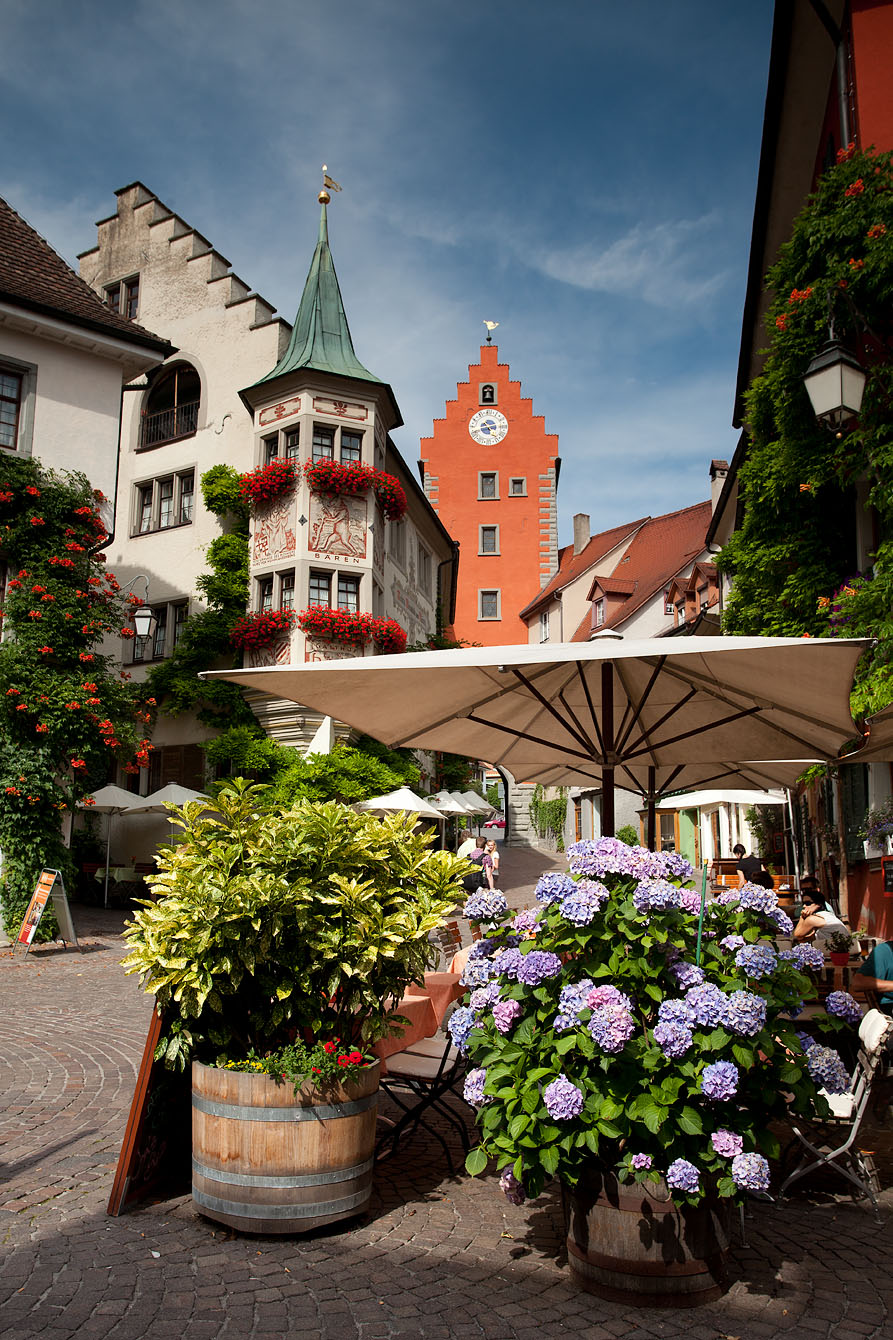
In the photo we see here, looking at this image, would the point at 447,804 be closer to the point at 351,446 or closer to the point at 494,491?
the point at 351,446

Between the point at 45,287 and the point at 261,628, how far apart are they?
743cm

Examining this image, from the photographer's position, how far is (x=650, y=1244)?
11.7 ft

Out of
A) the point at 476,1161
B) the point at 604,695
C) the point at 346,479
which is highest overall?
the point at 346,479

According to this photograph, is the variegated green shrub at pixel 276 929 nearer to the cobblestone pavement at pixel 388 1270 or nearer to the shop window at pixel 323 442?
the cobblestone pavement at pixel 388 1270

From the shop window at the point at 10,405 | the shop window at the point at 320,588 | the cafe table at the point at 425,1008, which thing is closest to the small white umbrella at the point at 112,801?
the shop window at the point at 320,588

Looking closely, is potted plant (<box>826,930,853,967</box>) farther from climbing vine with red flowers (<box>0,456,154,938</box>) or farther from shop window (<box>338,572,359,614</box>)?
shop window (<box>338,572,359,614</box>)

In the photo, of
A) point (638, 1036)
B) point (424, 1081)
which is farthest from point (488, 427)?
point (638, 1036)

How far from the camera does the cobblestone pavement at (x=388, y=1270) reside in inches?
137

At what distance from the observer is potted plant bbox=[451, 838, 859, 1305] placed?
135 inches

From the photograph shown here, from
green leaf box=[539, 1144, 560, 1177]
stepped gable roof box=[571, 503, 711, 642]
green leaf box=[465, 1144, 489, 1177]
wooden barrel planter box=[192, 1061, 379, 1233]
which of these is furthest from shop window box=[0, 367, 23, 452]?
stepped gable roof box=[571, 503, 711, 642]

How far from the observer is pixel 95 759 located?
52.2 feet

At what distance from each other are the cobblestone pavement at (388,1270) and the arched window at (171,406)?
21.6 meters

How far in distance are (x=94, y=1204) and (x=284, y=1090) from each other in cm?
126

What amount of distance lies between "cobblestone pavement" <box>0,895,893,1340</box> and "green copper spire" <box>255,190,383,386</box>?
763 inches
